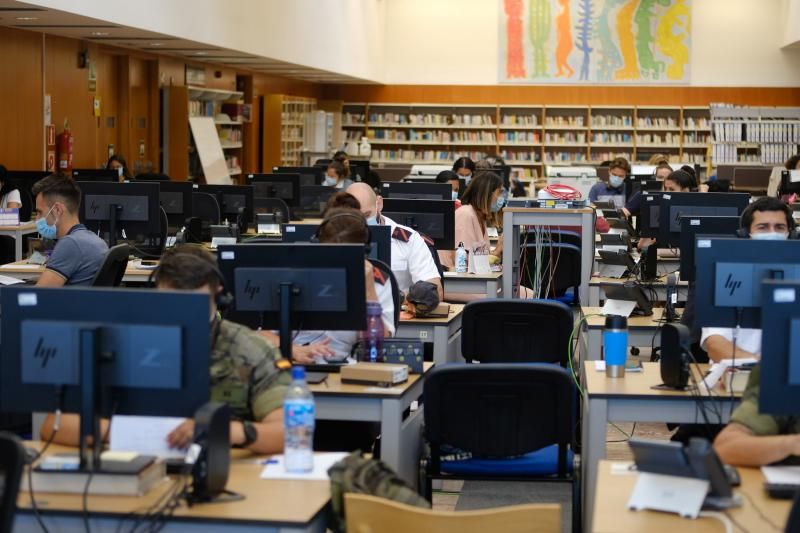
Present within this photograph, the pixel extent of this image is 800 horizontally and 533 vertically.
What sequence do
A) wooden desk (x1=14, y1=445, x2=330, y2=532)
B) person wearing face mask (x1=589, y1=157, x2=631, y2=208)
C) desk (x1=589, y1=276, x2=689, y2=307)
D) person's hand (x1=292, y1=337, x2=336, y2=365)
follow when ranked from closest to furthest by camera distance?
wooden desk (x1=14, y1=445, x2=330, y2=532), person's hand (x1=292, y1=337, x2=336, y2=365), desk (x1=589, y1=276, x2=689, y2=307), person wearing face mask (x1=589, y1=157, x2=631, y2=208)

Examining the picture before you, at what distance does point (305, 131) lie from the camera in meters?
21.5

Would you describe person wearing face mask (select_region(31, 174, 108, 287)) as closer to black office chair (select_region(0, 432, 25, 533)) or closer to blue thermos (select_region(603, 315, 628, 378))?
blue thermos (select_region(603, 315, 628, 378))

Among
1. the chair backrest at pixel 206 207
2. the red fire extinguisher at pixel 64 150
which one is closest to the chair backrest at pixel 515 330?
the chair backrest at pixel 206 207

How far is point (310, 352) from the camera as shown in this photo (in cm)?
488

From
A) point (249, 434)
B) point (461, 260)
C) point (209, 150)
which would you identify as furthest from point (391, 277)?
point (209, 150)

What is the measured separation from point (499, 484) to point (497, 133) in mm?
17573

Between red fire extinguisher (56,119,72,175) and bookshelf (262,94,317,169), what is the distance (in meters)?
6.15

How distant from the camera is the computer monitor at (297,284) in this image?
4.36 metres

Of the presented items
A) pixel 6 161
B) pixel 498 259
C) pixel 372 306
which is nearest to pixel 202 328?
pixel 372 306

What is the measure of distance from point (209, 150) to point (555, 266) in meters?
7.76

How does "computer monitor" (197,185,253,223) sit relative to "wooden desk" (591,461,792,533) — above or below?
above

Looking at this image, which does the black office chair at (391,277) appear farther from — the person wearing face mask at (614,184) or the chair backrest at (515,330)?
the person wearing face mask at (614,184)

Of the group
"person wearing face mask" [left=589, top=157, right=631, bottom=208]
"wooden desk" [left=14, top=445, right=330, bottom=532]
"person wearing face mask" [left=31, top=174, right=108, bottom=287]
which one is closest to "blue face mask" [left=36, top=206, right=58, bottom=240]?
"person wearing face mask" [left=31, top=174, right=108, bottom=287]

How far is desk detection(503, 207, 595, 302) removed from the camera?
8.55m
